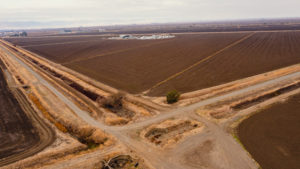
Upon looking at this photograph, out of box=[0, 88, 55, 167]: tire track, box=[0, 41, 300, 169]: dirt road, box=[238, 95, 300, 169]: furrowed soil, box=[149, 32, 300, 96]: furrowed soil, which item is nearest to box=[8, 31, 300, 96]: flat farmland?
box=[149, 32, 300, 96]: furrowed soil

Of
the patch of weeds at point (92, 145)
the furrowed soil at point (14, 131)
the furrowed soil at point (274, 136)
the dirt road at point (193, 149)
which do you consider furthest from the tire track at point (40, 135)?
the furrowed soil at point (274, 136)

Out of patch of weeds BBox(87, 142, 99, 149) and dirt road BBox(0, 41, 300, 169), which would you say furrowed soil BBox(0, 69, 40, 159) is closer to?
patch of weeds BBox(87, 142, 99, 149)

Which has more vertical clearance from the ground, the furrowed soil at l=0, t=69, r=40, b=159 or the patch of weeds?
the furrowed soil at l=0, t=69, r=40, b=159

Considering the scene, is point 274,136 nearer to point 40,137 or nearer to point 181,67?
point 40,137

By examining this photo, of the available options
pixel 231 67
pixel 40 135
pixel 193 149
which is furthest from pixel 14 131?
pixel 231 67

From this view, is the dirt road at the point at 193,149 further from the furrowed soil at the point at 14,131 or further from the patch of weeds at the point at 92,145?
the furrowed soil at the point at 14,131

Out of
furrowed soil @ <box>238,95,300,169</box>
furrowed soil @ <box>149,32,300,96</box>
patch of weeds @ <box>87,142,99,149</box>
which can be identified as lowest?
patch of weeds @ <box>87,142,99,149</box>
